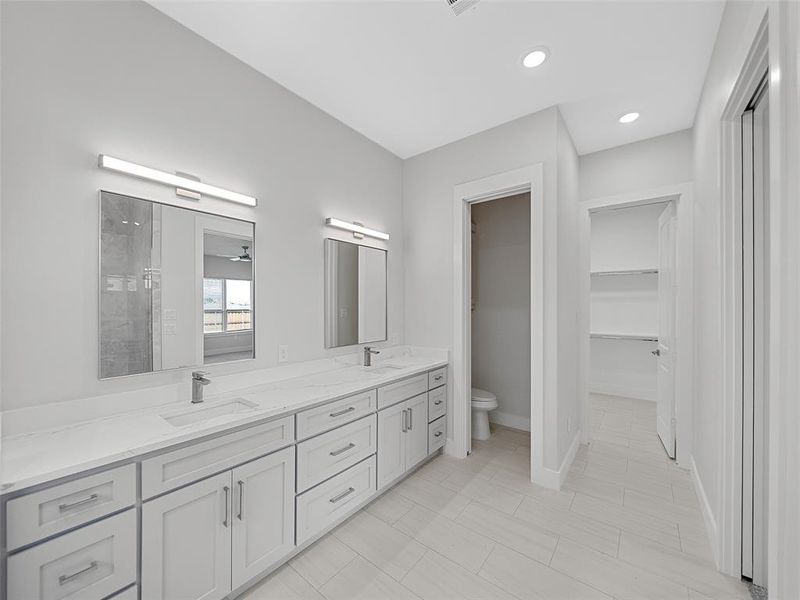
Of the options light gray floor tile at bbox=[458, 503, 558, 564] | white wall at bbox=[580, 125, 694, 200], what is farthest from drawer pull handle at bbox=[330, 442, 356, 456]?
white wall at bbox=[580, 125, 694, 200]

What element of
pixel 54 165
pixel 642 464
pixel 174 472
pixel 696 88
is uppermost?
pixel 696 88

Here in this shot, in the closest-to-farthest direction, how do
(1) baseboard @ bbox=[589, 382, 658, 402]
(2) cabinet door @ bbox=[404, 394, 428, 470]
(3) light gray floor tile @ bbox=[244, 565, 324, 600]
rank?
1. (3) light gray floor tile @ bbox=[244, 565, 324, 600]
2. (2) cabinet door @ bbox=[404, 394, 428, 470]
3. (1) baseboard @ bbox=[589, 382, 658, 402]

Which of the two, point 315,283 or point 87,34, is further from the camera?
point 315,283

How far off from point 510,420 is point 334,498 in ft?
8.00

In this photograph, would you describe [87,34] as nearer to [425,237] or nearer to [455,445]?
[425,237]

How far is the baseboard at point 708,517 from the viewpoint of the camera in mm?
1716

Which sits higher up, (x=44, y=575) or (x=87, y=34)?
(x=87, y=34)

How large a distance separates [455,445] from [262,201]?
2506 millimetres

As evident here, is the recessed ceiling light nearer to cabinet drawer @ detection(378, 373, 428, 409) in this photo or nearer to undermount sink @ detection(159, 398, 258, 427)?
cabinet drawer @ detection(378, 373, 428, 409)

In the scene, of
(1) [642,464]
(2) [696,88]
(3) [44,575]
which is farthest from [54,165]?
(1) [642,464]

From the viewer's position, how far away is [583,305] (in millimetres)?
3172

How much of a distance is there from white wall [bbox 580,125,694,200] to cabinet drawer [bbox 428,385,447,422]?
2.33m

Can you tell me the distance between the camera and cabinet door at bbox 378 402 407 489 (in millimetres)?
2248

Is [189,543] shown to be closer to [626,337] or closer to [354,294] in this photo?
[354,294]
